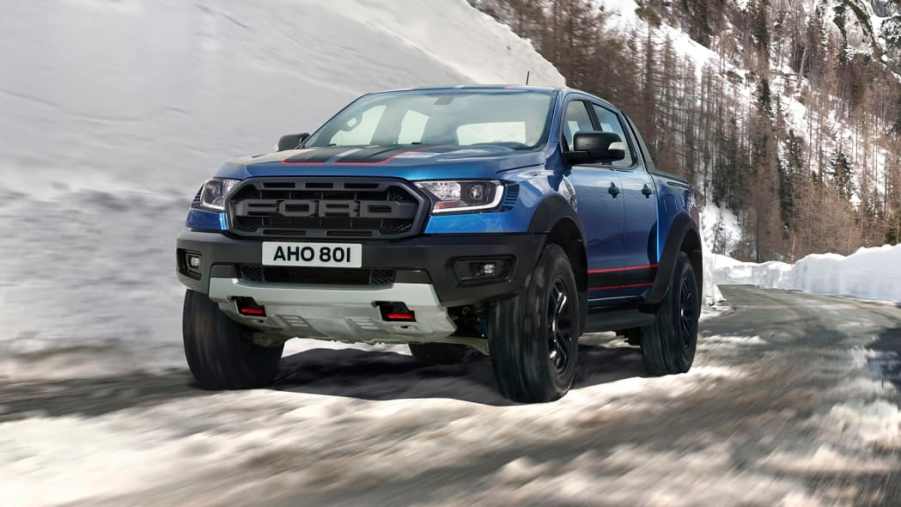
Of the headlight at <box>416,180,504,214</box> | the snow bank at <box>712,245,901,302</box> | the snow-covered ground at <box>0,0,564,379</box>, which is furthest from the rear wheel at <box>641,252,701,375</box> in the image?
the snow bank at <box>712,245,901,302</box>

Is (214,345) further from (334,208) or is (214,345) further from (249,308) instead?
(334,208)

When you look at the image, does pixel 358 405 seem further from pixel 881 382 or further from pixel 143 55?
pixel 143 55

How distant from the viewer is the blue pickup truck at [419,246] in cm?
528

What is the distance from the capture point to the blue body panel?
5.37 meters

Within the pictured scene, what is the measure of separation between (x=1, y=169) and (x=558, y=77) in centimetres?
2528

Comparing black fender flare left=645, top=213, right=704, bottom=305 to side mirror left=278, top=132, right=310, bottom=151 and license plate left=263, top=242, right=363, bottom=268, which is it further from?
license plate left=263, top=242, right=363, bottom=268

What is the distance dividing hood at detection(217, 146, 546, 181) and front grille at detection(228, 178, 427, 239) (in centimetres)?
6

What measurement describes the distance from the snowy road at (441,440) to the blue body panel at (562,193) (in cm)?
78

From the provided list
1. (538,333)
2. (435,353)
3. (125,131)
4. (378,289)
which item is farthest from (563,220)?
(125,131)

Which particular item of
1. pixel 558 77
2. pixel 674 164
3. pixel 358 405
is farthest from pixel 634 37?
pixel 358 405

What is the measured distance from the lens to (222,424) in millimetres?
4957

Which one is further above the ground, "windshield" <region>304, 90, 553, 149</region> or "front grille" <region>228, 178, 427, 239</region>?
"windshield" <region>304, 90, 553, 149</region>

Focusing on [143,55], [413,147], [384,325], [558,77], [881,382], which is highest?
[558,77]

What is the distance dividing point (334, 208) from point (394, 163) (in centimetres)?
36
